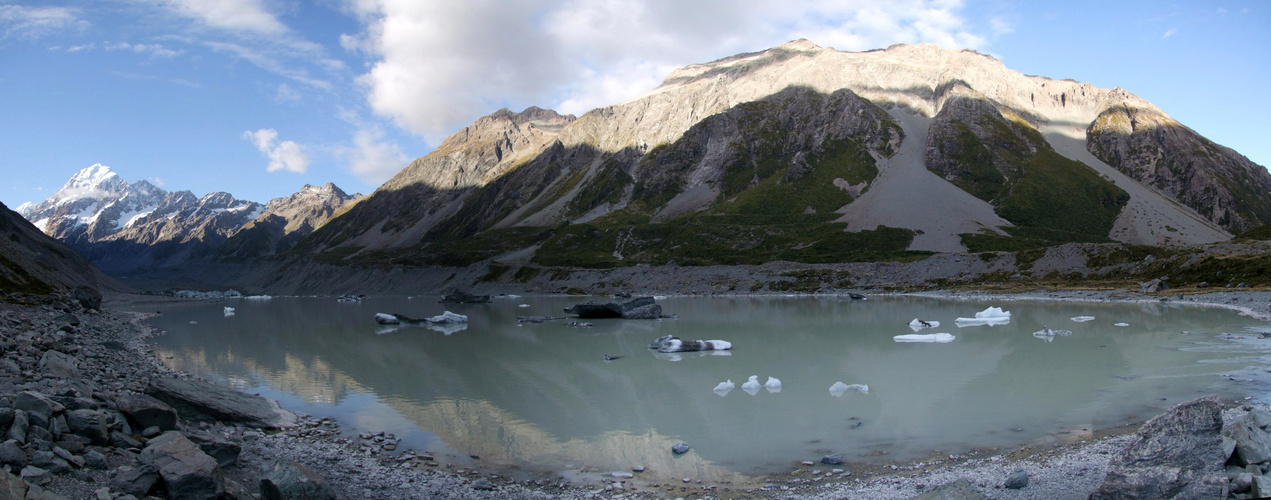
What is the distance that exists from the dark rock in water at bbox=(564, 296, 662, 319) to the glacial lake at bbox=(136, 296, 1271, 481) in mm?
13766

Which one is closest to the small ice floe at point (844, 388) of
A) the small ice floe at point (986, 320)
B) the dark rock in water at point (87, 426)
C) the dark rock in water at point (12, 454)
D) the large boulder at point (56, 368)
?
the dark rock in water at point (87, 426)

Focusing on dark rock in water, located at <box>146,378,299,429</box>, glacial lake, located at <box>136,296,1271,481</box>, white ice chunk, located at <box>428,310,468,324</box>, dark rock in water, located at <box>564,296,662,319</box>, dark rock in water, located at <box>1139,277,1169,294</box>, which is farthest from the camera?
dark rock in water, located at <box>1139,277,1169,294</box>

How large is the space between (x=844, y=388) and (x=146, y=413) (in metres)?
19.1

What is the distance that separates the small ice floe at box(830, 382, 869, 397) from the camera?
67.1 ft

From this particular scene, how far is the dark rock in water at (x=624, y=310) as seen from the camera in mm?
57625

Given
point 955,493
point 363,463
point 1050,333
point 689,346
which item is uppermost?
point 955,493

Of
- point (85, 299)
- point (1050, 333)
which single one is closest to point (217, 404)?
point (1050, 333)

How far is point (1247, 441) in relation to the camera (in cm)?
940

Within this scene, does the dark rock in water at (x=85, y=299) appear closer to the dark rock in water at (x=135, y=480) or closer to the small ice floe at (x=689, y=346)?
the small ice floe at (x=689, y=346)

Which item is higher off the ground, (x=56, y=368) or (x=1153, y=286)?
(x=56, y=368)

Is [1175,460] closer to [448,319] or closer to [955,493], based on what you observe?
[955,493]

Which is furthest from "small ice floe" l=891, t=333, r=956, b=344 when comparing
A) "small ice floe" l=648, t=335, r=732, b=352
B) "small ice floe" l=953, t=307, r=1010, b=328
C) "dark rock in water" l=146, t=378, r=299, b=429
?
"dark rock in water" l=146, t=378, r=299, b=429

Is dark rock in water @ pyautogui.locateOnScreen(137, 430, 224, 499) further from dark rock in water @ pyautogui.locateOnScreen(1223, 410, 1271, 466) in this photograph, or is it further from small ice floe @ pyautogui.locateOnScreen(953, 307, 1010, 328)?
small ice floe @ pyautogui.locateOnScreen(953, 307, 1010, 328)

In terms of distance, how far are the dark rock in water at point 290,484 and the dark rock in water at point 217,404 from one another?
716 centimetres
